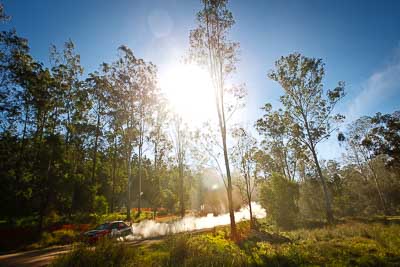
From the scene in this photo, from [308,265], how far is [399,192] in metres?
50.0

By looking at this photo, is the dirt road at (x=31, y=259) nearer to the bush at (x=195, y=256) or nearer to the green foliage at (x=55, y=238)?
the bush at (x=195, y=256)

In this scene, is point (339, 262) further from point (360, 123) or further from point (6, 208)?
point (360, 123)

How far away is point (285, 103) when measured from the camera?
28.3m

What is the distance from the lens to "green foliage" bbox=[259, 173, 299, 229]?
2258 centimetres

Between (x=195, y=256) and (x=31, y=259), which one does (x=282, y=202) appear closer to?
(x=195, y=256)

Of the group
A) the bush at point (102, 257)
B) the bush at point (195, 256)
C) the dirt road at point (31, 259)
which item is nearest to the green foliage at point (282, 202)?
the bush at point (195, 256)

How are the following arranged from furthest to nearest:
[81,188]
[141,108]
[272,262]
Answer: [141,108]
[81,188]
[272,262]

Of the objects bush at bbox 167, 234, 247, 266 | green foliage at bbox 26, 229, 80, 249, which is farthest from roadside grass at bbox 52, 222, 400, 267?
green foliage at bbox 26, 229, 80, 249

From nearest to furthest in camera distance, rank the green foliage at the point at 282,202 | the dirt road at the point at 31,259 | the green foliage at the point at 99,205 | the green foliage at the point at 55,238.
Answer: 1. the dirt road at the point at 31,259
2. the green foliage at the point at 55,238
3. the green foliage at the point at 282,202
4. the green foliage at the point at 99,205

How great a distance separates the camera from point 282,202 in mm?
22922

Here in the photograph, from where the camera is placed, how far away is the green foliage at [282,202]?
22.6 metres

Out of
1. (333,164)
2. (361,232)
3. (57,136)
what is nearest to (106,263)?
(361,232)

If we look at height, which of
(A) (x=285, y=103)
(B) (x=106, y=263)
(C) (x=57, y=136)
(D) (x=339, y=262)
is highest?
(A) (x=285, y=103)

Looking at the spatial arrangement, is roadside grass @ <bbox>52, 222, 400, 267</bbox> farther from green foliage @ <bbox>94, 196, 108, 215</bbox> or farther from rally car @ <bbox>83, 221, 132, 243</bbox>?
green foliage @ <bbox>94, 196, 108, 215</bbox>
